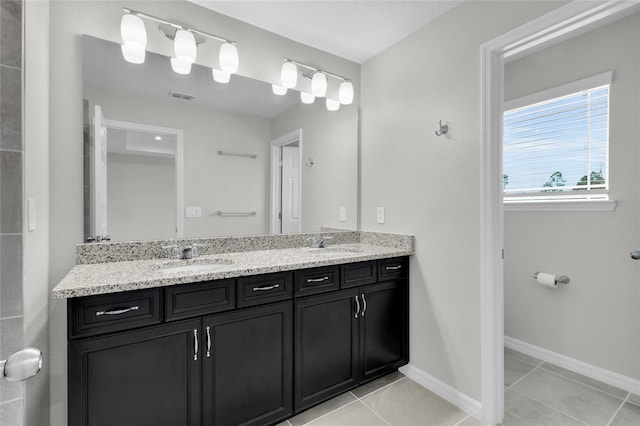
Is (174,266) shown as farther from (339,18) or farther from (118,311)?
(339,18)

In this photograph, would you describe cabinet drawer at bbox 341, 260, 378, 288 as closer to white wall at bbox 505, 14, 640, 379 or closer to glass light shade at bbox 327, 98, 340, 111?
glass light shade at bbox 327, 98, 340, 111

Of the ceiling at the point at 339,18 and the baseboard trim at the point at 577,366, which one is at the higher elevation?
A: the ceiling at the point at 339,18

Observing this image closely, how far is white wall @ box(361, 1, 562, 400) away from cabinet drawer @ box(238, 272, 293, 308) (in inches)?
40.3

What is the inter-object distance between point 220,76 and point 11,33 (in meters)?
1.39

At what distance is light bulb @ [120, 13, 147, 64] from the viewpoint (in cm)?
159

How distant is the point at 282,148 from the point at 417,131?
1002mm

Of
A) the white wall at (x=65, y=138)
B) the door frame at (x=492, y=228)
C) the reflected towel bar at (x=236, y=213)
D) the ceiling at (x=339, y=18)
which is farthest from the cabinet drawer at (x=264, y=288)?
the ceiling at (x=339, y=18)

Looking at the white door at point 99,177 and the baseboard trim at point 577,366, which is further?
the baseboard trim at point 577,366

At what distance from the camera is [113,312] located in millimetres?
1206

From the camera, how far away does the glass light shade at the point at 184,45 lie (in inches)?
68.2

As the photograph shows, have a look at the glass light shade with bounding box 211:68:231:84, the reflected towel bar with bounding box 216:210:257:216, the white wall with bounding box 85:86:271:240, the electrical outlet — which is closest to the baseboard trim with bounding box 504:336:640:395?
the white wall with bounding box 85:86:271:240

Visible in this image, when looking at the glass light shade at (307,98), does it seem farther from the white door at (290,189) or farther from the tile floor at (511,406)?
the tile floor at (511,406)

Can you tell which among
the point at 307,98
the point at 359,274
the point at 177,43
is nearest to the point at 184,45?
the point at 177,43

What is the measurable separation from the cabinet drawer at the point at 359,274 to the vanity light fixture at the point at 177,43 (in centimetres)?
147
